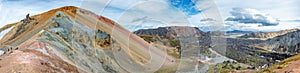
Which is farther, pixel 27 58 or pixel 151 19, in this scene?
pixel 27 58

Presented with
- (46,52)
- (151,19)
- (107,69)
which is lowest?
(107,69)

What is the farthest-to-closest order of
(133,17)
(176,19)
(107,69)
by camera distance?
(107,69), (176,19), (133,17)

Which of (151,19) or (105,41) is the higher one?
(151,19)

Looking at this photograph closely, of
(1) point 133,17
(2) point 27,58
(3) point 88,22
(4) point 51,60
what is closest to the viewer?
(1) point 133,17

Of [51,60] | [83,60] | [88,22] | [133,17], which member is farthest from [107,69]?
[88,22]

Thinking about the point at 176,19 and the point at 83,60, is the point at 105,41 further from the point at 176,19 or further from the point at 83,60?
the point at 176,19

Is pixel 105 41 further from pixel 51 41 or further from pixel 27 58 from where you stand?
pixel 27 58

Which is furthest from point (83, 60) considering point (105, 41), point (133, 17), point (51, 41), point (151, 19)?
point (133, 17)

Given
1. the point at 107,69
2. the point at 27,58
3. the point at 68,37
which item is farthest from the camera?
the point at 68,37

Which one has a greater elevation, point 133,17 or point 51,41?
point 133,17
